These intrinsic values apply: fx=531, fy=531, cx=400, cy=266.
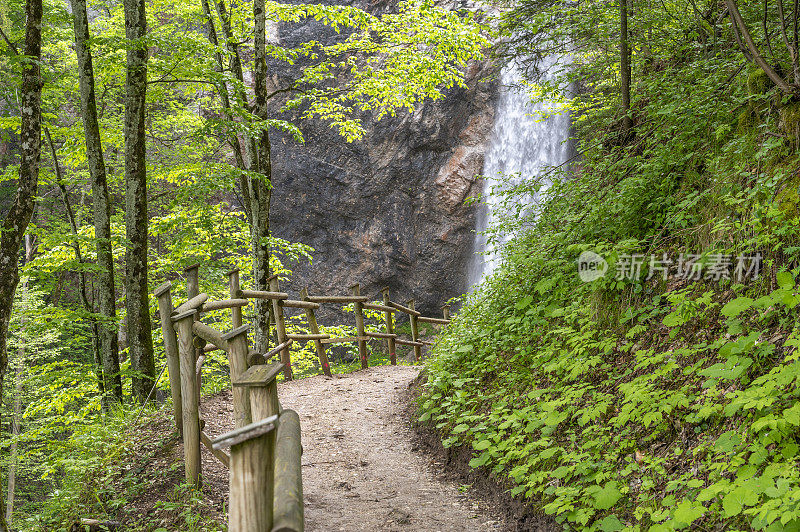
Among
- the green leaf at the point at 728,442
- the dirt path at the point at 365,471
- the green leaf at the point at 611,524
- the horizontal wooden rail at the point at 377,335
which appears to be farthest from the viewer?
the horizontal wooden rail at the point at 377,335

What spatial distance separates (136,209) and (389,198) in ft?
49.6

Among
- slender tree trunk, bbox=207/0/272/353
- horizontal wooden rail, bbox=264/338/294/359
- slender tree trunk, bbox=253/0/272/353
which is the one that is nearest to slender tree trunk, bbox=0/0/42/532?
slender tree trunk, bbox=207/0/272/353

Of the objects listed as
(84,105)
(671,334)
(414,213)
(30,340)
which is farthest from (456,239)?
(671,334)

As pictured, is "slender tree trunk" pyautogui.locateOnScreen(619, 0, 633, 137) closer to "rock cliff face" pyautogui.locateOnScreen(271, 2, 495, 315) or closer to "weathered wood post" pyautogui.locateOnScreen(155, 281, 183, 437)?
"weathered wood post" pyautogui.locateOnScreen(155, 281, 183, 437)

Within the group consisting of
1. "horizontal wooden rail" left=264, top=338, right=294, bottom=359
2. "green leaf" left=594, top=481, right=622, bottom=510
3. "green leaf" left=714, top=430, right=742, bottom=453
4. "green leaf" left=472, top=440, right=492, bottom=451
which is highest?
"green leaf" left=714, top=430, right=742, bottom=453

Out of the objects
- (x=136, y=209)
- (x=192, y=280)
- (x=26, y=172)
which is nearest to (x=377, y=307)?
(x=136, y=209)

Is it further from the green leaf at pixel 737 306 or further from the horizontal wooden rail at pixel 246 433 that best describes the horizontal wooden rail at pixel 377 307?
the horizontal wooden rail at pixel 246 433

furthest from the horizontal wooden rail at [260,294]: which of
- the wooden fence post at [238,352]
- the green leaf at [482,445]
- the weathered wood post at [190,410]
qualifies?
the wooden fence post at [238,352]

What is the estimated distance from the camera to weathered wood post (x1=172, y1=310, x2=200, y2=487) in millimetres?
3959

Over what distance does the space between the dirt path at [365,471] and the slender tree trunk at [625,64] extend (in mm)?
4202

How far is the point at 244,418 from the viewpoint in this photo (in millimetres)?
3477

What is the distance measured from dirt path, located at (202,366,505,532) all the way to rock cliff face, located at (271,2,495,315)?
44.6 ft

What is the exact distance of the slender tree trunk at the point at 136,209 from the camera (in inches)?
256

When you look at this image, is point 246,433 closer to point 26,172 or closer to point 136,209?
point 26,172
